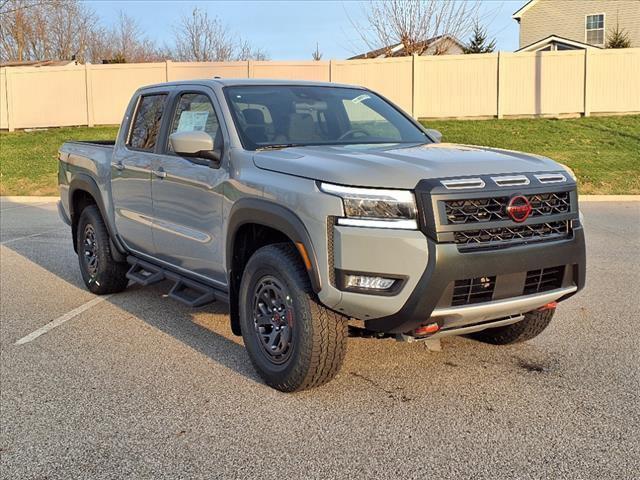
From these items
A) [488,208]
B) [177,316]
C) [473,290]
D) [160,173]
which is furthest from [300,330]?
[177,316]

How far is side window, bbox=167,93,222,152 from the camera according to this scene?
4945 millimetres

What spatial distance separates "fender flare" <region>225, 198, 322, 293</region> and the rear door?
141cm

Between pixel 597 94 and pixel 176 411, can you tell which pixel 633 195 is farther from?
pixel 176 411

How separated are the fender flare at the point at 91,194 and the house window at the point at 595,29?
3410 cm

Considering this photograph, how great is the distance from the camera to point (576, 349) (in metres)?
5.06

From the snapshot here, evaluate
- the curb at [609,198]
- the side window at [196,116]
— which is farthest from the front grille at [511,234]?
the curb at [609,198]

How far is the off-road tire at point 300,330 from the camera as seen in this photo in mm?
3930

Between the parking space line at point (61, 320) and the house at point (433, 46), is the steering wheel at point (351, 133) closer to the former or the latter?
the parking space line at point (61, 320)

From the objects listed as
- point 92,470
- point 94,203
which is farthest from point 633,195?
point 92,470

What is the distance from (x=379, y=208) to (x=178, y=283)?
2361 millimetres

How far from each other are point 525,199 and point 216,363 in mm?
2381

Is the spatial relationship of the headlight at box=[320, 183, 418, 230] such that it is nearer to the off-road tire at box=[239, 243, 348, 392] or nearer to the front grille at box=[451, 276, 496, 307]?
the front grille at box=[451, 276, 496, 307]

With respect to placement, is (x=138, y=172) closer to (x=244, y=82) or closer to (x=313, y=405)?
(x=244, y=82)

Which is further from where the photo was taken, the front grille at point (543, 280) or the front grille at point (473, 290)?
the front grille at point (543, 280)
